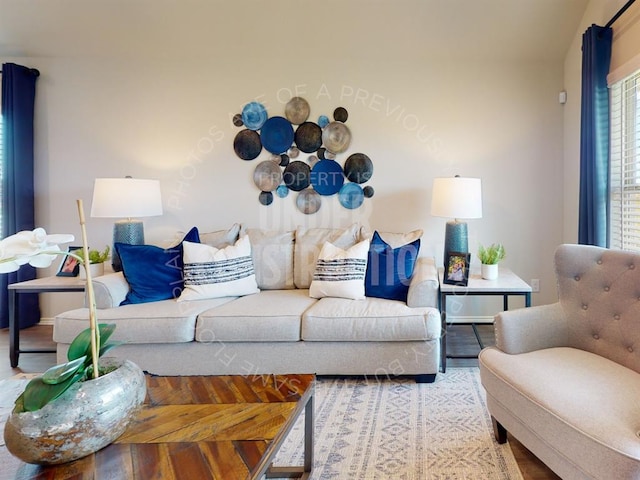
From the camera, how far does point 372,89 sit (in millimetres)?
3346

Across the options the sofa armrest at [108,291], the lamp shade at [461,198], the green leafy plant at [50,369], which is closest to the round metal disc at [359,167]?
the lamp shade at [461,198]

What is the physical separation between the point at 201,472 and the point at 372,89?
10.3ft

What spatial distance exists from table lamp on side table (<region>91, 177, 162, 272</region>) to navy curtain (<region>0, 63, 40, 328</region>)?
3.33 feet

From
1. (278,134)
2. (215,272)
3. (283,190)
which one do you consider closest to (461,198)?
(283,190)

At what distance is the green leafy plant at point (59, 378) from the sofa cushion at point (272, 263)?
187cm

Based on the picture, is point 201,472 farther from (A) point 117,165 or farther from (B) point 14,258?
(A) point 117,165

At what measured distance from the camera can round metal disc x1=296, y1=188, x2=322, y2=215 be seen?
11.2ft

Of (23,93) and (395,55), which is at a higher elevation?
(395,55)

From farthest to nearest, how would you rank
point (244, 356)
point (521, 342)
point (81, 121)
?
point (81, 121), point (244, 356), point (521, 342)

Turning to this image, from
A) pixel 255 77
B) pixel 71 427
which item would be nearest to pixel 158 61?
pixel 255 77

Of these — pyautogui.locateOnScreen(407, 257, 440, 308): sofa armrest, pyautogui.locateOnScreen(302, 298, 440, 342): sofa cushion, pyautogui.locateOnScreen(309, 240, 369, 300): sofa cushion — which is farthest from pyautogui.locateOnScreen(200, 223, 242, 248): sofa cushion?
pyautogui.locateOnScreen(407, 257, 440, 308): sofa armrest

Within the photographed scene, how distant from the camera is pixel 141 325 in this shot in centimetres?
233

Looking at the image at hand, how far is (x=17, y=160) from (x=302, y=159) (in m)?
2.54

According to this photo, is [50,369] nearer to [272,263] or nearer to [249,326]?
[249,326]
